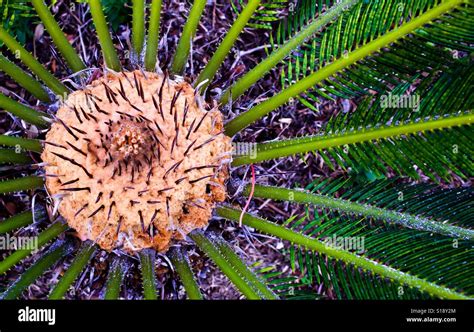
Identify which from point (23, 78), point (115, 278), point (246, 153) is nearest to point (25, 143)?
point (23, 78)

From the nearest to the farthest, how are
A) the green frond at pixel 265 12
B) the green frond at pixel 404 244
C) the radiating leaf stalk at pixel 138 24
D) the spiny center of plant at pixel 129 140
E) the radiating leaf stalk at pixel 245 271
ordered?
the spiny center of plant at pixel 129 140 → the green frond at pixel 404 244 → the radiating leaf stalk at pixel 245 271 → the radiating leaf stalk at pixel 138 24 → the green frond at pixel 265 12

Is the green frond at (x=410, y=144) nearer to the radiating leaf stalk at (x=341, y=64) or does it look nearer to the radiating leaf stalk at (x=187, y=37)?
→ the radiating leaf stalk at (x=341, y=64)

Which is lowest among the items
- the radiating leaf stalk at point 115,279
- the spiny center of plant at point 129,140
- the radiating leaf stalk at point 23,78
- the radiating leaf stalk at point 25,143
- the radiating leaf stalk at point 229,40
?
the radiating leaf stalk at point 115,279

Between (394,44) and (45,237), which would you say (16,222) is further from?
(394,44)

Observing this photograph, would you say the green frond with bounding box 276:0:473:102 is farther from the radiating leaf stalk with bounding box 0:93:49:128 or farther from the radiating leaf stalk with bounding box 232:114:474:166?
the radiating leaf stalk with bounding box 0:93:49:128

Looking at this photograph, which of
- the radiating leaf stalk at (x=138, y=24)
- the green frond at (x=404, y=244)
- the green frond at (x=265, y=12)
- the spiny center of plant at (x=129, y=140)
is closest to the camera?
the spiny center of plant at (x=129, y=140)

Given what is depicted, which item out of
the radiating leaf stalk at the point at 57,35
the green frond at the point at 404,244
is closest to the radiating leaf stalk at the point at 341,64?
the green frond at the point at 404,244

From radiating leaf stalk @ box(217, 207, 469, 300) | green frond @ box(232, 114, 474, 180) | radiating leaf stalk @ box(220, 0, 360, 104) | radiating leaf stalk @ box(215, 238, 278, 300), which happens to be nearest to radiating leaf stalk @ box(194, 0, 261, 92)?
radiating leaf stalk @ box(220, 0, 360, 104)
